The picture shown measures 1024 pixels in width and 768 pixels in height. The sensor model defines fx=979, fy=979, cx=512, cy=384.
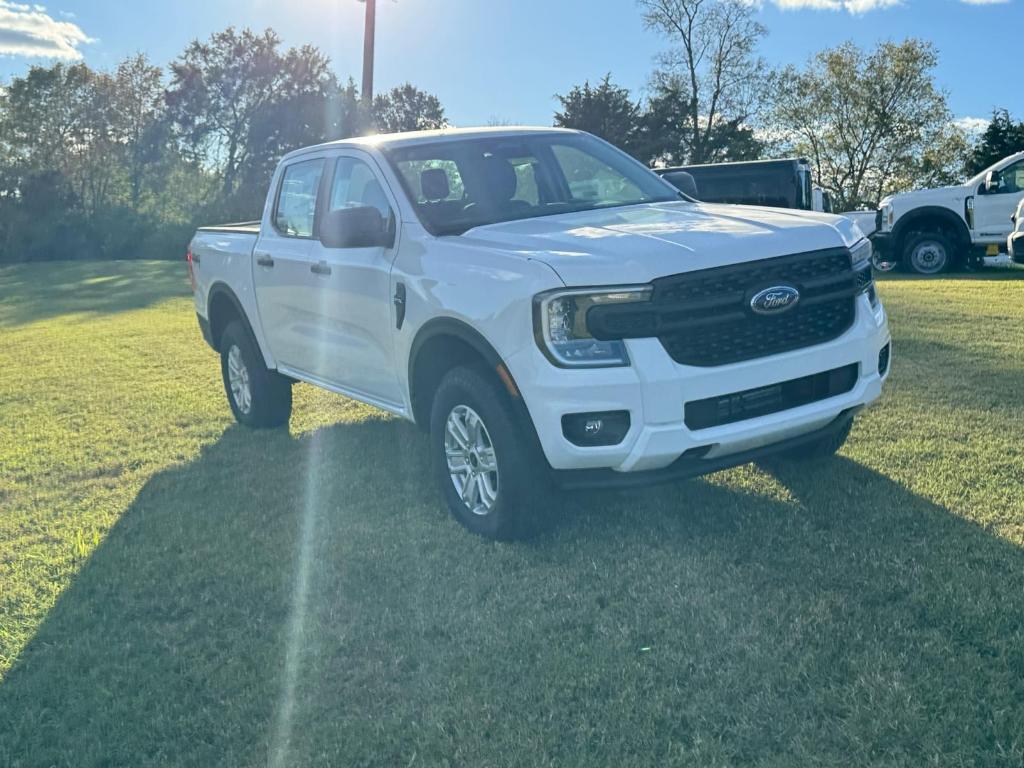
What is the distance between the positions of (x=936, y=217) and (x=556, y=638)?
16116 millimetres

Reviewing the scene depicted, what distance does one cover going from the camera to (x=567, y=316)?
3.96 m

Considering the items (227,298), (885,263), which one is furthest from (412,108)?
(227,298)

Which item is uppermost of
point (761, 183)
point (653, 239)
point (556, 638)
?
point (761, 183)

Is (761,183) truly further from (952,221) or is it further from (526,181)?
(526,181)

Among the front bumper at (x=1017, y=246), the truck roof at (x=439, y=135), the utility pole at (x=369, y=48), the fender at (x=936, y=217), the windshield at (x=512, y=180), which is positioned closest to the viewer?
the windshield at (x=512, y=180)

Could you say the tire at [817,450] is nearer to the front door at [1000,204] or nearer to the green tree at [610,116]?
the front door at [1000,204]

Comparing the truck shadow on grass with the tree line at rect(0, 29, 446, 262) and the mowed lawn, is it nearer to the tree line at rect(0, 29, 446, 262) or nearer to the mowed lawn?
the mowed lawn

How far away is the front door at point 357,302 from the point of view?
5.10 metres

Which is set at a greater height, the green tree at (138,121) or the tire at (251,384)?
the green tree at (138,121)

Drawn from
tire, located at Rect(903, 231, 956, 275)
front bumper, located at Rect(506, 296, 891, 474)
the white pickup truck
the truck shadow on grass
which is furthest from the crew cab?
front bumper, located at Rect(506, 296, 891, 474)

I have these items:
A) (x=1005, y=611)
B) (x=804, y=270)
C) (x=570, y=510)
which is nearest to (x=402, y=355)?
(x=570, y=510)

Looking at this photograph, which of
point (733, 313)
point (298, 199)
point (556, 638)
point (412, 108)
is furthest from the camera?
point (412, 108)

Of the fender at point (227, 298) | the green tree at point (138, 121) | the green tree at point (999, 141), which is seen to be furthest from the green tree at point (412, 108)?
the fender at point (227, 298)

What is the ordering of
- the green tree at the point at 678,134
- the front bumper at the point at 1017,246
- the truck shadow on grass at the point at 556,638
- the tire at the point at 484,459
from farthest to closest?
the green tree at the point at 678,134
the front bumper at the point at 1017,246
the tire at the point at 484,459
the truck shadow on grass at the point at 556,638
